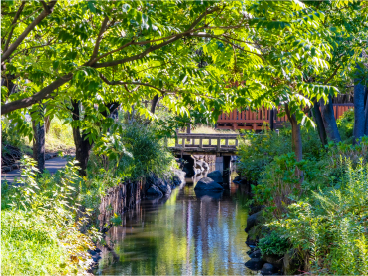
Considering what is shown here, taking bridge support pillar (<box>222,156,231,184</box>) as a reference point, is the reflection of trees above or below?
below

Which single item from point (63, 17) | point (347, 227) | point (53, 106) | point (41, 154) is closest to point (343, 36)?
point (347, 227)

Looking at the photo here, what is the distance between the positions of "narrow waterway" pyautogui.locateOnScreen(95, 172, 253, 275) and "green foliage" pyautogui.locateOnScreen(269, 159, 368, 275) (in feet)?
7.03

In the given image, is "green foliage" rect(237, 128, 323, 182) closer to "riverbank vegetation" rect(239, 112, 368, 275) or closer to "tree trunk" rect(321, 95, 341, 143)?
"tree trunk" rect(321, 95, 341, 143)

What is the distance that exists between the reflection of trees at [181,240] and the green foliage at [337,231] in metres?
2.21

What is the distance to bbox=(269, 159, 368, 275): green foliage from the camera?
16.0 feet

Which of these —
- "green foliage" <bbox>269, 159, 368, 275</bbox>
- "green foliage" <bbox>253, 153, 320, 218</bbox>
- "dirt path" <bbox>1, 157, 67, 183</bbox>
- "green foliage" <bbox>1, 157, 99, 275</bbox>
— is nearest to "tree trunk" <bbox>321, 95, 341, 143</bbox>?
"green foliage" <bbox>253, 153, 320, 218</bbox>

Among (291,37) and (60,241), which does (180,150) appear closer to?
(60,241)

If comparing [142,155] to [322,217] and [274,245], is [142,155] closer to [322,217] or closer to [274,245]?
[274,245]

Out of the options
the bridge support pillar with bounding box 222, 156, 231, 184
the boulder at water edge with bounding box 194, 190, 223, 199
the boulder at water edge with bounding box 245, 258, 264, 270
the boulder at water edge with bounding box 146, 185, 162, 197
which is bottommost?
the boulder at water edge with bounding box 245, 258, 264, 270

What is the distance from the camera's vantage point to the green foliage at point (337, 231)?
4.88m

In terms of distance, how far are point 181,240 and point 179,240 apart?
0.05 meters

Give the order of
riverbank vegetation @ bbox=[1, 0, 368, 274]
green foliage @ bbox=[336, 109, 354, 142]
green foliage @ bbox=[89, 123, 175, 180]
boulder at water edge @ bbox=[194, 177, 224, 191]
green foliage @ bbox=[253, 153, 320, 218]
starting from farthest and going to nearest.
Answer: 1. boulder at water edge @ bbox=[194, 177, 224, 191]
2. green foliage @ bbox=[336, 109, 354, 142]
3. green foliage @ bbox=[89, 123, 175, 180]
4. green foliage @ bbox=[253, 153, 320, 218]
5. riverbank vegetation @ bbox=[1, 0, 368, 274]

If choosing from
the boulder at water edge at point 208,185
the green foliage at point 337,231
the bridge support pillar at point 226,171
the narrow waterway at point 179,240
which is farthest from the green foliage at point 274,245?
the bridge support pillar at point 226,171

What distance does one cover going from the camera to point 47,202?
6.64 metres
